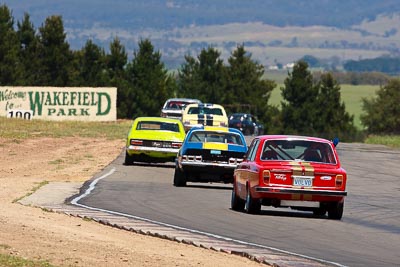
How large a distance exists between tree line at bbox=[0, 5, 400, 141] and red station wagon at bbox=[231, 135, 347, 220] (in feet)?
213

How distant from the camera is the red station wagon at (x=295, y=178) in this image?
20797mm

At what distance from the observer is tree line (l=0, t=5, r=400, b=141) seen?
95562 millimetres

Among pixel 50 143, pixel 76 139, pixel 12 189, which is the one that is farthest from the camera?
pixel 76 139

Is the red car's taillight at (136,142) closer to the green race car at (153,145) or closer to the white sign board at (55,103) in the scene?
the green race car at (153,145)

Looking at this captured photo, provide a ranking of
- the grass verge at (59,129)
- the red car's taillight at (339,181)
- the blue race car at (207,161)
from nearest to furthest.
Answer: the red car's taillight at (339,181) → the blue race car at (207,161) → the grass verge at (59,129)

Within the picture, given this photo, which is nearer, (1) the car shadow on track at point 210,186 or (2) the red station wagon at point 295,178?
(2) the red station wagon at point 295,178

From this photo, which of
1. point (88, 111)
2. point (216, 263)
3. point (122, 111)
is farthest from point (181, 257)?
point (122, 111)

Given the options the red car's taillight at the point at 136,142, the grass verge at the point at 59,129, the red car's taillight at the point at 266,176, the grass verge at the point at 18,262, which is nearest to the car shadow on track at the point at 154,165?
the red car's taillight at the point at 136,142

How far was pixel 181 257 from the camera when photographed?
14.3 meters

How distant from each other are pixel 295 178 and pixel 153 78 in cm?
8213

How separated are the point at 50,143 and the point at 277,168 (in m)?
29.4

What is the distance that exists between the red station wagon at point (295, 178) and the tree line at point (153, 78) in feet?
213

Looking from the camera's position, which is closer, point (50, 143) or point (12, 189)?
point (12, 189)

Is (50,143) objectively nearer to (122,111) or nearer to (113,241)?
(113,241)
